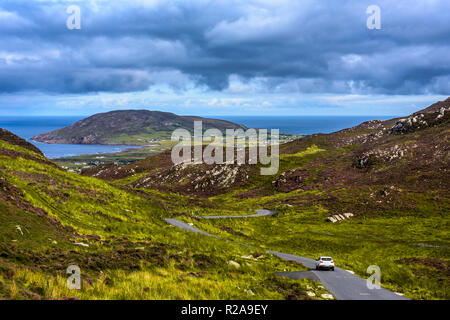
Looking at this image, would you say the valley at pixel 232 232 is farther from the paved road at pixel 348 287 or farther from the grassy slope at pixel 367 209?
the paved road at pixel 348 287

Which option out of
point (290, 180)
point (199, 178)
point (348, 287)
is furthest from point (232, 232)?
point (199, 178)

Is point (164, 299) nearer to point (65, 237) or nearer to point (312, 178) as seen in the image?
point (65, 237)

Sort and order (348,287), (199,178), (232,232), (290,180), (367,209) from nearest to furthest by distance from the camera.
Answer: (348,287) → (232,232) → (367,209) → (290,180) → (199,178)

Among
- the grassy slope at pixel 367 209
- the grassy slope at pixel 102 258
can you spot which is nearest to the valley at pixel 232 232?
the grassy slope at pixel 102 258

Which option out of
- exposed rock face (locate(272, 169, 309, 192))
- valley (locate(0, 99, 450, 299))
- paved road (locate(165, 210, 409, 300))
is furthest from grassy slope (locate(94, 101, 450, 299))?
paved road (locate(165, 210, 409, 300))

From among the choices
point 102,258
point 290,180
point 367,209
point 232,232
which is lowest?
point 232,232

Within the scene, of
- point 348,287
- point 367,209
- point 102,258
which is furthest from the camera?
point 367,209

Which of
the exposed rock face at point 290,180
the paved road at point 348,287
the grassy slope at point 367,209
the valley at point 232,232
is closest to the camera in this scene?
the valley at point 232,232

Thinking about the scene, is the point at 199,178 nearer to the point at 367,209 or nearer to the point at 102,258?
the point at 367,209
